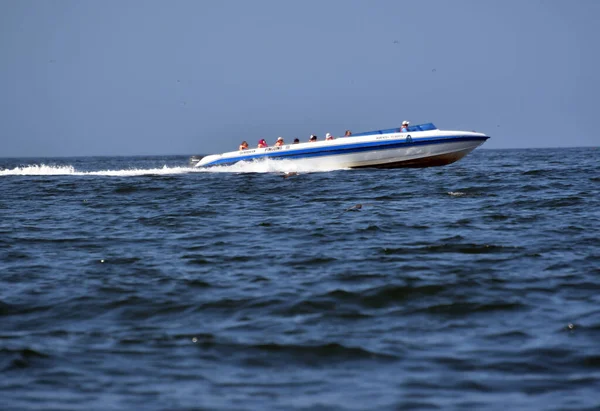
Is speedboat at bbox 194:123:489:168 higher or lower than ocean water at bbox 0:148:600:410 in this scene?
higher

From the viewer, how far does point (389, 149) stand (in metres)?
34.6

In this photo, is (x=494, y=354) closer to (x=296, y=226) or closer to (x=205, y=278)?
(x=205, y=278)

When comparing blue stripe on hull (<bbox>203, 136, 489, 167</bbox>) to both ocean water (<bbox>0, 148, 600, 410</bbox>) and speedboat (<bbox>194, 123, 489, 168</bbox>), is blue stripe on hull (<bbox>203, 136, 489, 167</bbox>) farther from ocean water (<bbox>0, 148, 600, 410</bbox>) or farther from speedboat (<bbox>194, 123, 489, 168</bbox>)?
ocean water (<bbox>0, 148, 600, 410</bbox>)

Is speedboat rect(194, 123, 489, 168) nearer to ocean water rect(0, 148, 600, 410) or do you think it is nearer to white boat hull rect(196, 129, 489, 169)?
white boat hull rect(196, 129, 489, 169)

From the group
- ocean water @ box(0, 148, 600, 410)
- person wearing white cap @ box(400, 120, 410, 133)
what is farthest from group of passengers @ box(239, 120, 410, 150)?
ocean water @ box(0, 148, 600, 410)

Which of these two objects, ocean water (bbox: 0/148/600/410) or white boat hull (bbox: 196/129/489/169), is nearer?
ocean water (bbox: 0/148/600/410)

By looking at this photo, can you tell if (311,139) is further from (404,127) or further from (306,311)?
(306,311)

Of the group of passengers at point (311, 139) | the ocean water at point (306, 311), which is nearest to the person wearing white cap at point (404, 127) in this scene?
the group of passengers at point (311, 139)

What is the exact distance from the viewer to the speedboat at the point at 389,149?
34.2 meters

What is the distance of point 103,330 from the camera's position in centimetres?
861

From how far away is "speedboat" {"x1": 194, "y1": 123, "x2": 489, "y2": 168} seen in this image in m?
34.2

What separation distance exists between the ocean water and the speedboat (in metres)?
15.4

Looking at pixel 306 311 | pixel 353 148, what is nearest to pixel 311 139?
pixel 353 148

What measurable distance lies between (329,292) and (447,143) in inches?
1001
